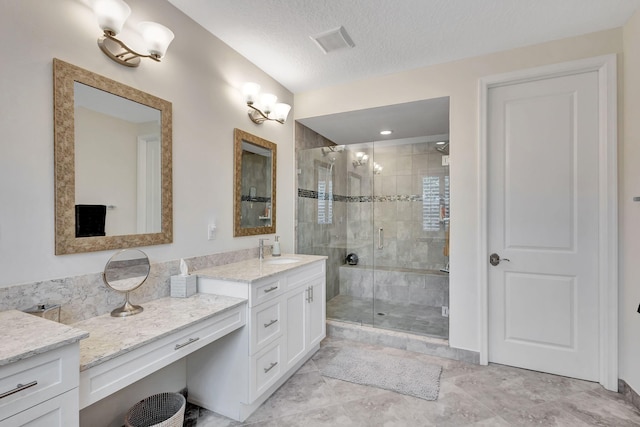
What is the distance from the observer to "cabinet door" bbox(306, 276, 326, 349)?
7.97 feet

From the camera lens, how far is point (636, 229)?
6.24 feet

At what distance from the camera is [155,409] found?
1.63 m

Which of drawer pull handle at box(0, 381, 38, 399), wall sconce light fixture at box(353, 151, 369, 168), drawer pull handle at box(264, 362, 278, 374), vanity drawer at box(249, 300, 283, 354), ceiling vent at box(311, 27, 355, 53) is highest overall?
ceiling vent at box(311, 27, 355, 53)

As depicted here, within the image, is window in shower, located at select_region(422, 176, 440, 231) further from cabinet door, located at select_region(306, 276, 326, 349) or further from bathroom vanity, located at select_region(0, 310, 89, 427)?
bathroom vanity, located at select_region(0, 310, 89, 427)

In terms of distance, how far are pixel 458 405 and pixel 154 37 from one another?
2818 mm

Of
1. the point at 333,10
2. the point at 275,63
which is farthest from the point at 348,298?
the point at 333,10

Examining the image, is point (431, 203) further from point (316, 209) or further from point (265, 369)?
point (265, 369)

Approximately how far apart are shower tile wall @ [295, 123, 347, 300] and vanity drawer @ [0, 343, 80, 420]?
235cm

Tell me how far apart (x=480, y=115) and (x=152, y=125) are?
7.81 ft

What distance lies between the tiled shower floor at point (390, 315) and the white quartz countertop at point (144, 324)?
1728 millimetres

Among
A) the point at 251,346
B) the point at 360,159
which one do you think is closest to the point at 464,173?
the point at 360,159

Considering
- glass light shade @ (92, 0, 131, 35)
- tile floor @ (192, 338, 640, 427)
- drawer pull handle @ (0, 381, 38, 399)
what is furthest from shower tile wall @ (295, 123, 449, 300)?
drawer pull handle @ (0, 381, 38, 399)

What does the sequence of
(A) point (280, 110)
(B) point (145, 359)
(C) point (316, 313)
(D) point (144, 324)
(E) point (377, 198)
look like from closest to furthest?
(B) point (145, 359) < (D) point (144, 324) < (C) point (316, 313) < (A) point (280, 110) < (E) point (377, 198)

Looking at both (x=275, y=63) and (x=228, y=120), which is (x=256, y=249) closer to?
(x=228, y=120)
